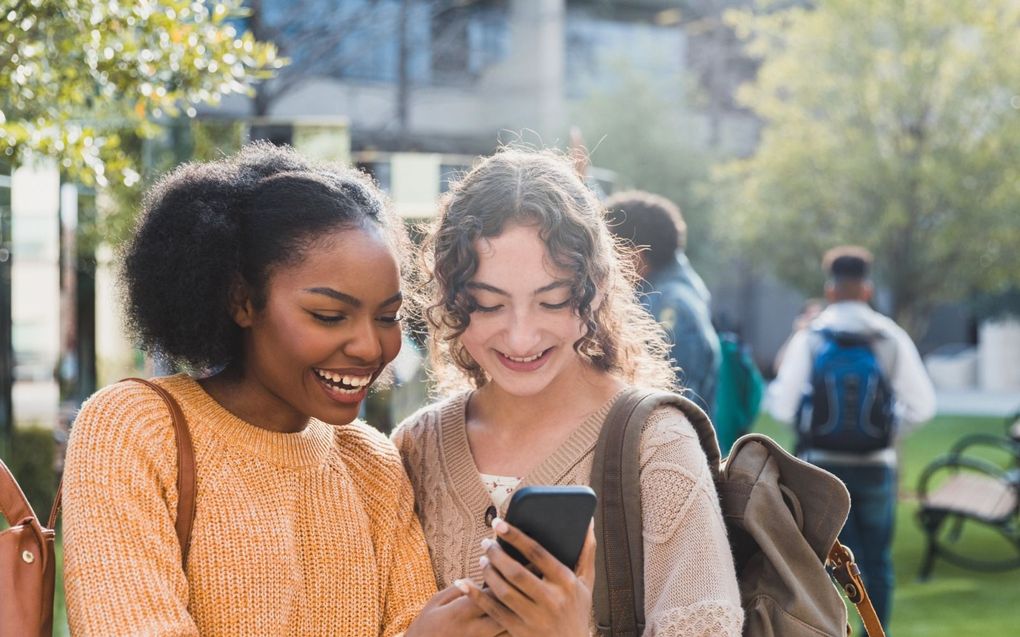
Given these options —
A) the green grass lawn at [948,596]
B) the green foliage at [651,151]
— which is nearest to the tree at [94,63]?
the green grass lawn at [948,596]

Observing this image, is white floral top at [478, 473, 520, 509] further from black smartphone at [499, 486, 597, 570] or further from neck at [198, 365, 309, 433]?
black smartphone at [499, 486, 597, 570]

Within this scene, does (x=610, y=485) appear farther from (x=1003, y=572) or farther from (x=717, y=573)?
(x=1003, y=572)

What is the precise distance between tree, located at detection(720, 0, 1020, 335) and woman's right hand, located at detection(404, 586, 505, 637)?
12505 mm

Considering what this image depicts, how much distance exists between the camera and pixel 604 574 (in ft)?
7.07

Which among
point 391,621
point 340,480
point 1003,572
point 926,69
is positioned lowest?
point 1003,572

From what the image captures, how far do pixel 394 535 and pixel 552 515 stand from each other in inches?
22.9

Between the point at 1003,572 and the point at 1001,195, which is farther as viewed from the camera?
the point at 1001,195

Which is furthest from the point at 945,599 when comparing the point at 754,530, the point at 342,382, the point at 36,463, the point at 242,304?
the point at 242,304

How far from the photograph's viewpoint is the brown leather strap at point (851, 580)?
231 cm

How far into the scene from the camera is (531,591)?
182cm

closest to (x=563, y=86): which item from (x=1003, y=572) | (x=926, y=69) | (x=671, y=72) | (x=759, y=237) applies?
(x=671, y=72)

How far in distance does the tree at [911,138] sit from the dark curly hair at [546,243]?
39.2 feet

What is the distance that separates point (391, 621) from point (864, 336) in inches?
184

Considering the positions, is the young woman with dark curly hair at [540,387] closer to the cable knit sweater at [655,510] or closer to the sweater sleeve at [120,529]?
the cable knit sweater at [655,510]
